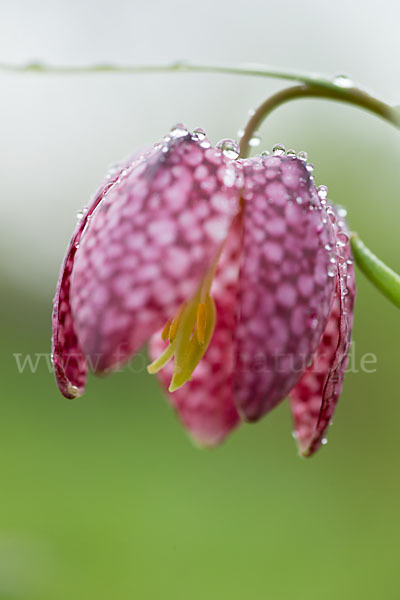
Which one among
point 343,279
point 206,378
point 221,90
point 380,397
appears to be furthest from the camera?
point 221,90

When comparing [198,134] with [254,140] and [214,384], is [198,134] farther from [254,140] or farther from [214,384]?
[214,384]

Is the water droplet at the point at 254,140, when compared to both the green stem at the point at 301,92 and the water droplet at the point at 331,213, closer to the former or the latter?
the green stem at the point at 301,92

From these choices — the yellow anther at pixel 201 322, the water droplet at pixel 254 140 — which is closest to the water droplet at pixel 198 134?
the water droplet at pixel 254 140

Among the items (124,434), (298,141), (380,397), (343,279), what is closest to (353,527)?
→ (380,397)

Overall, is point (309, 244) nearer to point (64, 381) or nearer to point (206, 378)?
point (64, 381)

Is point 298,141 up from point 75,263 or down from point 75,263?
up

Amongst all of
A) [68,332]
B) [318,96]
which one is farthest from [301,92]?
[68,332]
